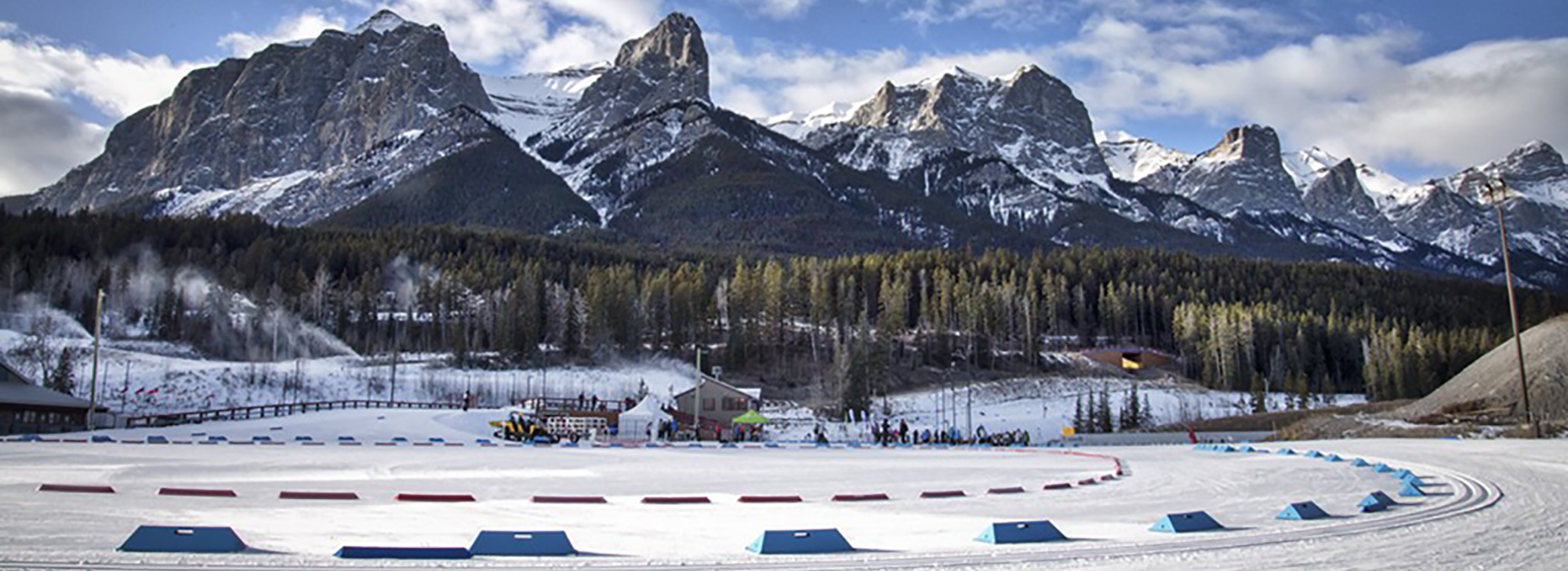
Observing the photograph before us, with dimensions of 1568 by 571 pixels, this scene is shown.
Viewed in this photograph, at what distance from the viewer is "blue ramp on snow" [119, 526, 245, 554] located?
381 inches

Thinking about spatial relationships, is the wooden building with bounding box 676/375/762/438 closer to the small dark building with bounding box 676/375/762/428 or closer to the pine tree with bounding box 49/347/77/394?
the small dark building with bounding box 676/375/762/428

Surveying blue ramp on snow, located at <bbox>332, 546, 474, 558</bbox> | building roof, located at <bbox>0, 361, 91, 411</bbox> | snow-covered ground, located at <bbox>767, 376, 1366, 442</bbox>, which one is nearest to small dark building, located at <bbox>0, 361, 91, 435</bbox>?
building roof, located at <bbox>0, 361, 91, 411</bbox>

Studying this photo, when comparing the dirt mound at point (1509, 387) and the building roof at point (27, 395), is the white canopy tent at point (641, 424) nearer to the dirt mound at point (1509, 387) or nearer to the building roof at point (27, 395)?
the building roof at point (27, 395)

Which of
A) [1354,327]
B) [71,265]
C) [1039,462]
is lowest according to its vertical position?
[1039,462]

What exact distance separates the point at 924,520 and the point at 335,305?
425 ft

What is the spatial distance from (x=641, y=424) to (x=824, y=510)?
46.2 meters

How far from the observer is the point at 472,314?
420 feet

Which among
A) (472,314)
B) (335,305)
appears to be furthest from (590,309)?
(335,305)

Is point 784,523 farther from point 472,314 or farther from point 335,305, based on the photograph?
point 335,305

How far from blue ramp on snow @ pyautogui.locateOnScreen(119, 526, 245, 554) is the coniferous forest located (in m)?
81.2

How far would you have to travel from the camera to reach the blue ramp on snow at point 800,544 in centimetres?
1043

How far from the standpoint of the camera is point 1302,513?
13.3 meters

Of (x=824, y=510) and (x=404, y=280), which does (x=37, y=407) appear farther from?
(x=404, y=280)

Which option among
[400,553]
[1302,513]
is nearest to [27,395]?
[400,553]
